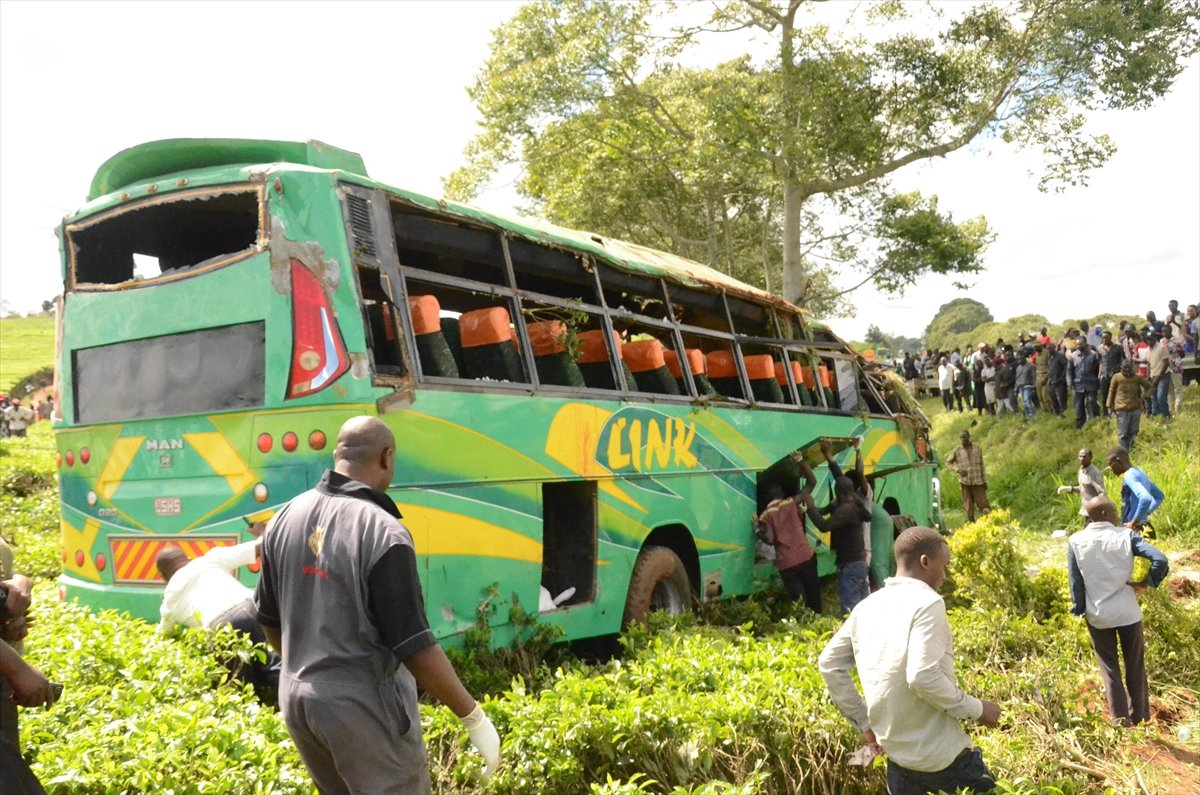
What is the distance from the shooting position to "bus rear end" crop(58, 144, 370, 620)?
551cm

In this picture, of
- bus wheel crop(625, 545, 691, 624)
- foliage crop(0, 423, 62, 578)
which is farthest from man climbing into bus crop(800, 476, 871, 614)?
foliage crop(0, 423, 62, 578)

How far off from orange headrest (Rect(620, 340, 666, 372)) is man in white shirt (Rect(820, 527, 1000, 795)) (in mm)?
4328

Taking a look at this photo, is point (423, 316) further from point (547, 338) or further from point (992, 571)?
point (992, 571)

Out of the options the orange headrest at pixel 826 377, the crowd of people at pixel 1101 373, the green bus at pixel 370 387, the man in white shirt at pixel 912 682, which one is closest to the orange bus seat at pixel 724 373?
the green bus at pixel 370 387

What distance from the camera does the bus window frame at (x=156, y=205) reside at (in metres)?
5.66

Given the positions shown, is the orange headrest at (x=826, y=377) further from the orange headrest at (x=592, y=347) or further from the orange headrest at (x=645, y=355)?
the orange headrest at (x=592, y=347)

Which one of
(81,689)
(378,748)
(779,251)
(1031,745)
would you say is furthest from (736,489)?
(779,251)

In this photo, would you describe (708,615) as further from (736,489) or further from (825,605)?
(825,605)

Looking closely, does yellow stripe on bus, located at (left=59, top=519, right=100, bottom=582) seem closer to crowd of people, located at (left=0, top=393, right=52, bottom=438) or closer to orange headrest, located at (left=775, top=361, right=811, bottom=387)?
orange headrest, located at (left=775, top=361, right=811, bottom=387)

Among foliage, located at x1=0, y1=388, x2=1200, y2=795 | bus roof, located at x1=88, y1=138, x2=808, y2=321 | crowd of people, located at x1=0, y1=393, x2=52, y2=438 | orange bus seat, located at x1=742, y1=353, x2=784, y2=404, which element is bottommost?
foliage, located at x1=0, y1=388, x2=1200, y2=795

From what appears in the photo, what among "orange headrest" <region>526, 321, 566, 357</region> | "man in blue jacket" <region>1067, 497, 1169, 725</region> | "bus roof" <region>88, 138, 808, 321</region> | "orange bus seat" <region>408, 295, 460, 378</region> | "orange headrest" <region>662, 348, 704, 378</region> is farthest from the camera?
"orange headrest" <region>662, 348, 704, 378</region>

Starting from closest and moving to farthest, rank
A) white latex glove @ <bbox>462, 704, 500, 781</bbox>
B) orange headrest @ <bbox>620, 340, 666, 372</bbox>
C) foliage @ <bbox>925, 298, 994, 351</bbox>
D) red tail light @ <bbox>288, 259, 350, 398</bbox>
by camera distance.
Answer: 1. white latex glove @ <bbox>462, 704, 500, 781</bbox>
2. red tail light @ <bbox>288, 259, 350, 398</bbox>
3. orange headrest @ <bbox>620, 340, 666, 372</bbox>
4. foliage @ <bbox>925, 298, 994, 351</bbox>

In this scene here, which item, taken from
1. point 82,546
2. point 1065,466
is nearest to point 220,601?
point 82,546

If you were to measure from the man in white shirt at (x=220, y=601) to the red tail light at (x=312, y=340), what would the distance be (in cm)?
88
